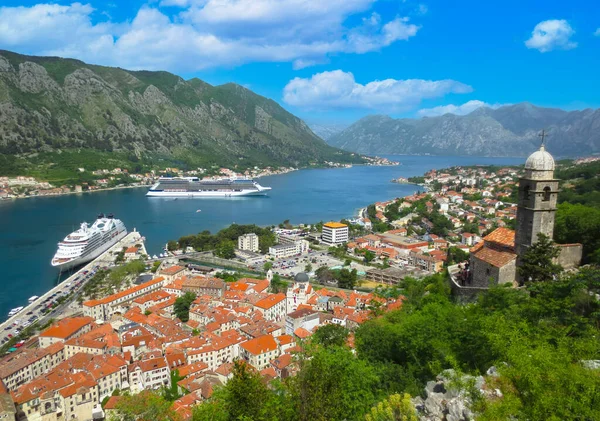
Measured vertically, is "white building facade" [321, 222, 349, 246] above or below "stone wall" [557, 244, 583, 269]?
below

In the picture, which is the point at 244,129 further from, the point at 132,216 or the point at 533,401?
the point at 533,401

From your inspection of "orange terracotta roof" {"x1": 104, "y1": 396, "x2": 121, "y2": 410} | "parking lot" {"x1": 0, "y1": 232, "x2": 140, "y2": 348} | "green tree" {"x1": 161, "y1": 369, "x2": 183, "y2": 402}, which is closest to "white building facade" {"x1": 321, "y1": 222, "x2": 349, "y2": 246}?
"parking lot" {"x1": 0, "y1": 232, "x2": 140, "y2": 348}

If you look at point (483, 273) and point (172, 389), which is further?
point (172, 389)

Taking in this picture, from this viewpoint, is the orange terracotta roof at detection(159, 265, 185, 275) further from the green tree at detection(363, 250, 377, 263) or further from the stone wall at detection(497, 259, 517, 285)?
the stone wall at detection(497, 259, 517, 285)

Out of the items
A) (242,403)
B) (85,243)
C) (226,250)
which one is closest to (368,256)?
(226,250)

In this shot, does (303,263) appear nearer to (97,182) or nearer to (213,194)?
(213,194)
